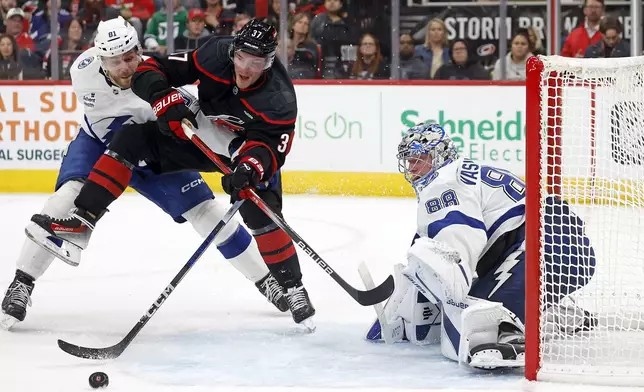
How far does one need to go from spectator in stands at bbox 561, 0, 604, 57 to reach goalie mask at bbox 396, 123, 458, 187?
384 cm

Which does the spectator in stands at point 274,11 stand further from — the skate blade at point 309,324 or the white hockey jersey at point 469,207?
the white hockey jersey at point 469,207

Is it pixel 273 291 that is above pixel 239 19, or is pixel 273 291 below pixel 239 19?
below

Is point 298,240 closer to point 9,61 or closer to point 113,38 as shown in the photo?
point 113,38

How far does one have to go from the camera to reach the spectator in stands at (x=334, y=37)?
7305mm

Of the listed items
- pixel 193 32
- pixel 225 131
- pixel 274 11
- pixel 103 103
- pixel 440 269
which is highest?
pixel 274 11

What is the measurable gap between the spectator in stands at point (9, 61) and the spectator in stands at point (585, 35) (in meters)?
3.33

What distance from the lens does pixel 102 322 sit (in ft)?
13.3

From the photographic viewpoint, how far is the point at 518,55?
7098mm

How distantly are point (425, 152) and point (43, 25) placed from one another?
15.8ft

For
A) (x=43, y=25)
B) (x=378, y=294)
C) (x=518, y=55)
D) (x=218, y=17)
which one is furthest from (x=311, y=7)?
(x=378, y=294)

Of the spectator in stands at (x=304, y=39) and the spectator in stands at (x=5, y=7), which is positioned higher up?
the spectator in stands at (x=5, y=7)

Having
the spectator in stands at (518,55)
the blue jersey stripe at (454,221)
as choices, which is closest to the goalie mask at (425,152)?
the blue jersey stripe at (454,221)

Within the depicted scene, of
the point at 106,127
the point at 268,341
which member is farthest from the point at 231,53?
the point at 268,341

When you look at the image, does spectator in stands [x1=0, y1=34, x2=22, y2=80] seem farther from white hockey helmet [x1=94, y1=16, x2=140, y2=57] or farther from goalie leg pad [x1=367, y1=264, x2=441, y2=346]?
goalie leg pad [x1=367, y1=264, x2=441, y2=346]
